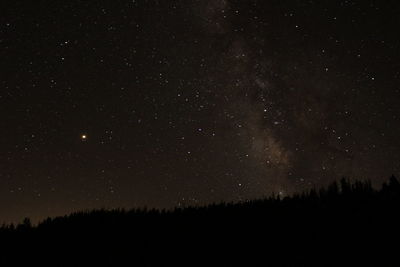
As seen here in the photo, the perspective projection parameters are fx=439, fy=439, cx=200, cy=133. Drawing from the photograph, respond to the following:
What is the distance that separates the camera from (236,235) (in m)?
28.7

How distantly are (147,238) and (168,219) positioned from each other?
253 cm

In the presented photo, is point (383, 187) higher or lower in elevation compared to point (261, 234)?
higher

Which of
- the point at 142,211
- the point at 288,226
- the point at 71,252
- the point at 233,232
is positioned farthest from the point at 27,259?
the point at 288,226

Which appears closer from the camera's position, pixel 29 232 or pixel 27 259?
pixel 27 259

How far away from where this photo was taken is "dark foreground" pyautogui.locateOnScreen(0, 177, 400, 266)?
23062 mm

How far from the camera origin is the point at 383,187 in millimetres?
26078

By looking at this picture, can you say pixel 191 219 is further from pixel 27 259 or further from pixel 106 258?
pixel 27 259

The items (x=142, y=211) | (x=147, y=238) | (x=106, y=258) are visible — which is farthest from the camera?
(x=142, y=211)

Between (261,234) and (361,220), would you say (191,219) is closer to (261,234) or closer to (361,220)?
(261,234)

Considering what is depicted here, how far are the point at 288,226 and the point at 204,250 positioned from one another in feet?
18.7

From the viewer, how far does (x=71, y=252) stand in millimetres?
32562

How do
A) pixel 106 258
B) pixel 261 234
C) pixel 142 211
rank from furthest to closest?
pixel 142 211 → pixel 106 258 → pixel 261 234

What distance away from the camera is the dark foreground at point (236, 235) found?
75.7 feet

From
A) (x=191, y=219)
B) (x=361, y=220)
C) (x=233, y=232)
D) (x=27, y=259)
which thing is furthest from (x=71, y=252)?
(x=361, y=220)
